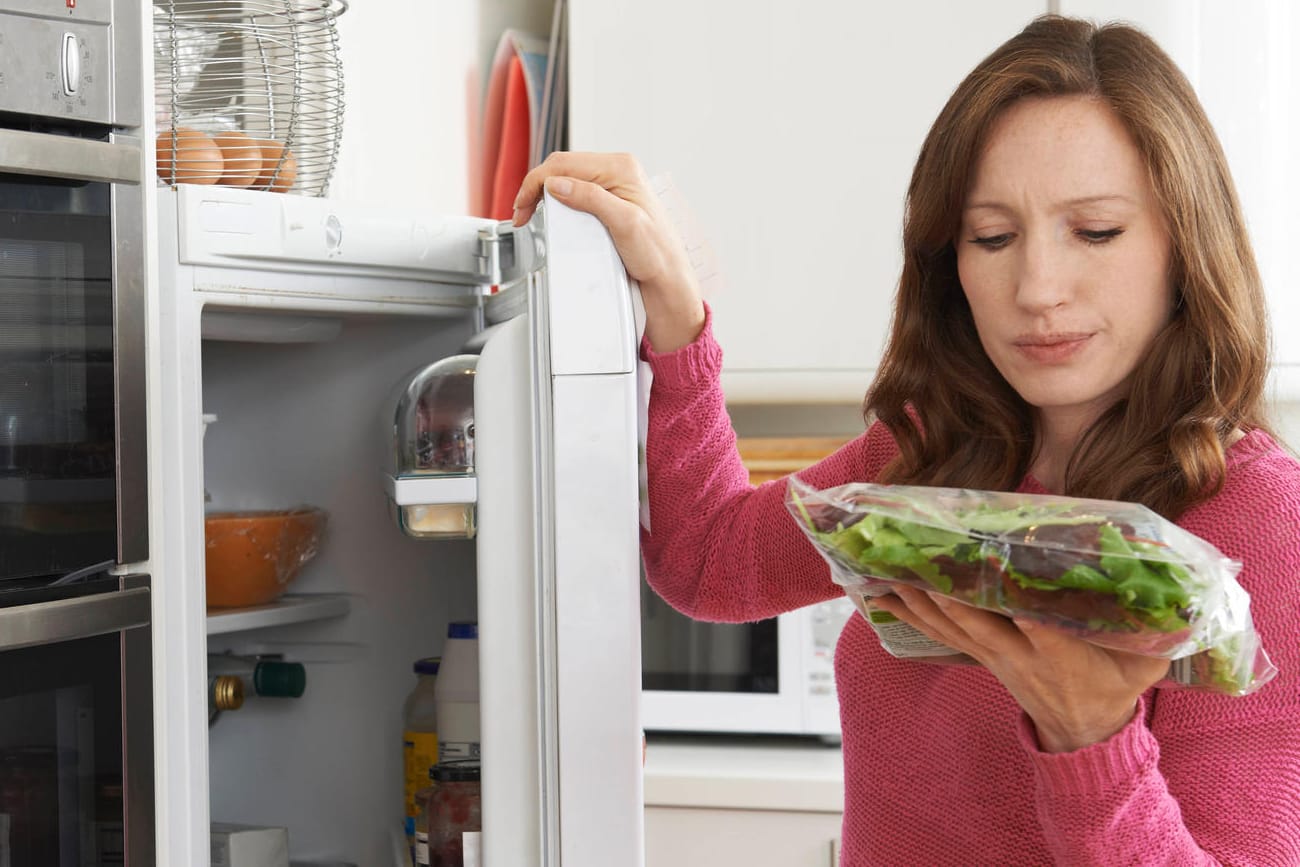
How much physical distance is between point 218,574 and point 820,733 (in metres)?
1.00

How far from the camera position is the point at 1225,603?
682 millimetres

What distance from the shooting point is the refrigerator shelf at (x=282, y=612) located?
1.24 m

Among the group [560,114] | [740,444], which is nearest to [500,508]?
[740,444]

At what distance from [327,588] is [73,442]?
1.52 ft

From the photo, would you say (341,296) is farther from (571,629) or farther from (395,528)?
(571,629)

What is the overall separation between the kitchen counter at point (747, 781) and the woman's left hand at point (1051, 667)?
1.08 meters

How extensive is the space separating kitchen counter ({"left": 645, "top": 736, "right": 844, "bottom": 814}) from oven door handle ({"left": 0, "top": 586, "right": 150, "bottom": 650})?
994 mm

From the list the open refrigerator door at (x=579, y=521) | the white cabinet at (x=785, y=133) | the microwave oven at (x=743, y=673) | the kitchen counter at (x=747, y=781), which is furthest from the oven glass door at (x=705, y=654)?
the open refrigerator door at (x=579, y=521)

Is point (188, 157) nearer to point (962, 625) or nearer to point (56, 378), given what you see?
point (56, 378)

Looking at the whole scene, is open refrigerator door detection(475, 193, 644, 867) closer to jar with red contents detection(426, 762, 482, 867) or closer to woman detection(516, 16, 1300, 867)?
woman detection(516, 16, 1300, 867)

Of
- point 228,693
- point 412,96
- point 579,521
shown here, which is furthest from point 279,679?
point 412,96

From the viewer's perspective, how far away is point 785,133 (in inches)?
79.1

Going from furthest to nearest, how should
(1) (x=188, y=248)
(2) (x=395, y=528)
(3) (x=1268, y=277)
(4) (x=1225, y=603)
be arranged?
(3) (x=1268, y=277) → (2) (x=395, y=528) → (1) (x=188, y=248) → (4) (x=1225, y=603)

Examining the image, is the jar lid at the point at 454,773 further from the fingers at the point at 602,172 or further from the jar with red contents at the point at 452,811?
the fingers at the point at 602,172
